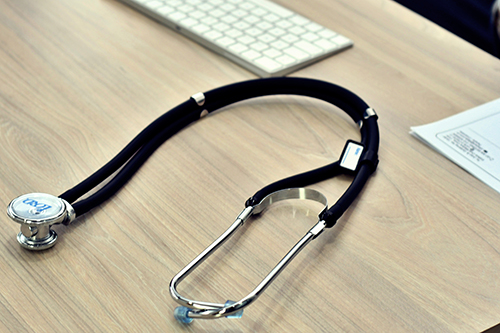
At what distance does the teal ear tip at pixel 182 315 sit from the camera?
0.46 m

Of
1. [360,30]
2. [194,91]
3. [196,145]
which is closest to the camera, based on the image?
[196,145]

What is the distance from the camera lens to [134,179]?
0.63 meters

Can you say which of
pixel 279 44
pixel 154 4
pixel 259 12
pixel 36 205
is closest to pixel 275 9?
pixel 259 12

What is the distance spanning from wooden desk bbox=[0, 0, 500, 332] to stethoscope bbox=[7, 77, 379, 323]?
0.7 inches

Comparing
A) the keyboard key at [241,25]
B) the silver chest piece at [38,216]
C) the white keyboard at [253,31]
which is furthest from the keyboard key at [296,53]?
the silver chest piece at [38,216]

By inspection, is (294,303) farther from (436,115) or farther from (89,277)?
(436,115)

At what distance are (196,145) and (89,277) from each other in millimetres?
257

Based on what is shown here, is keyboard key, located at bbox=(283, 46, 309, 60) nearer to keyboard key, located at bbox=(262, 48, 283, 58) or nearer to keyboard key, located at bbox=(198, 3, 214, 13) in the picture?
keyboard key, located at bbox=(262, 48, 283, 58)

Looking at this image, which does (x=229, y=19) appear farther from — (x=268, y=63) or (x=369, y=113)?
(x=369, y=113)

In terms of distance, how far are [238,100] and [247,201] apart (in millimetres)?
250

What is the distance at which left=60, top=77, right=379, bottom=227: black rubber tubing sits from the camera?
58 cm

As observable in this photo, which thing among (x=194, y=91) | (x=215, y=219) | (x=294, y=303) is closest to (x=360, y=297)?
(x=294, y=303)

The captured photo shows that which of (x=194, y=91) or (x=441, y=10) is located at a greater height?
(x=194, y=91)

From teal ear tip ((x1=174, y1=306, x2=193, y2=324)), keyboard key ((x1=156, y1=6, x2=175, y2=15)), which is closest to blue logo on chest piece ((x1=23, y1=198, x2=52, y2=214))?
teal ear tip ((x1=174, y1=306, x2=193, y2=324))
